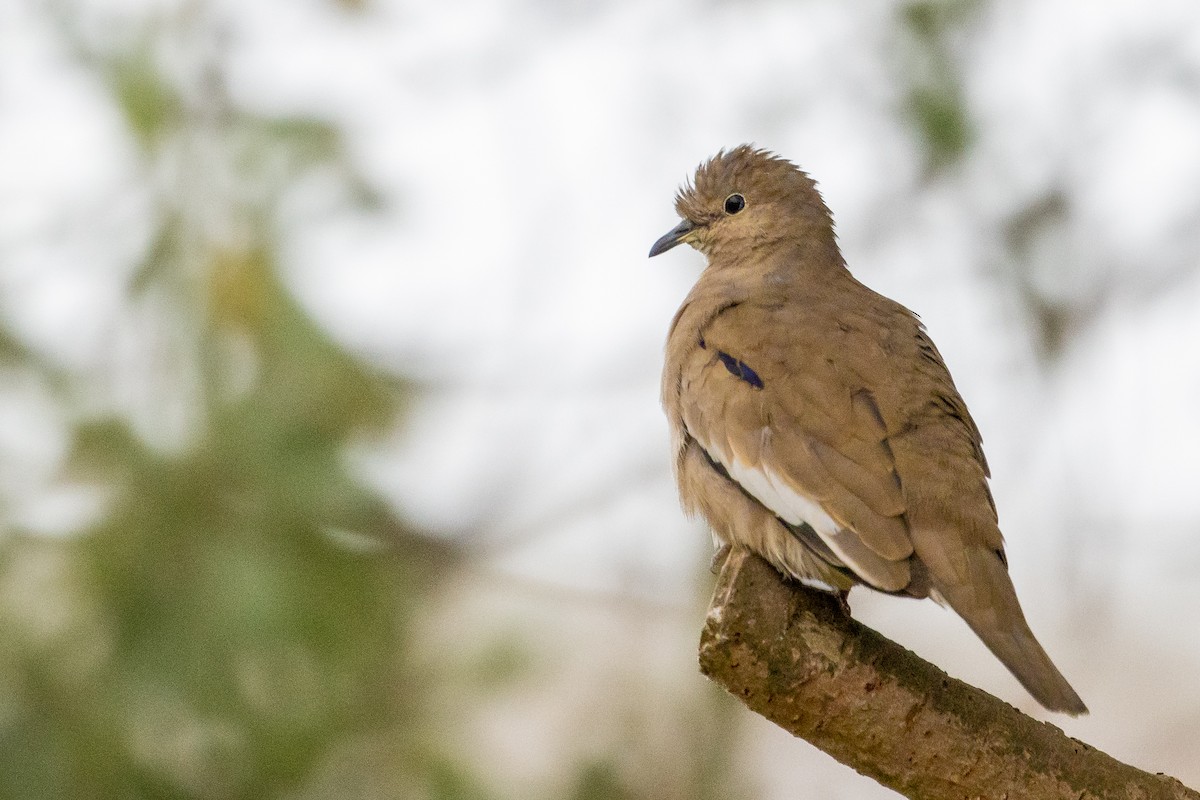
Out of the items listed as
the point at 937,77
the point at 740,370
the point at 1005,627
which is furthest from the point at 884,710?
the point at 937,77

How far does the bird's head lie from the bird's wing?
1113mm

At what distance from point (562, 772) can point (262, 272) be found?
8.55 feet

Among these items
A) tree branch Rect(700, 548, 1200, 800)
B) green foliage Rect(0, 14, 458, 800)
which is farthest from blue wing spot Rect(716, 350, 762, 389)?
green foliage Rect(0, 14, 458, 800)

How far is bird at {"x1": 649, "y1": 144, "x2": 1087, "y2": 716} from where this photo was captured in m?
3.57

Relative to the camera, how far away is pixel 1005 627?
3445mm

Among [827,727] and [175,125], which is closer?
[827,727]

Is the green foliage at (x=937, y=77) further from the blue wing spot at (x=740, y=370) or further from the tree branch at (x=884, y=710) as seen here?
the tree branch at (x=884, y=710)

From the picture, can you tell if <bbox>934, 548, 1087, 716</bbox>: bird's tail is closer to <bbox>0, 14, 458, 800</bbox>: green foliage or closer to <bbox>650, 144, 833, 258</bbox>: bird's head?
<bbox>650, 144, 833, 258</bbox>: bird's head

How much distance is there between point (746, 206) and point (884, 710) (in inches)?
105

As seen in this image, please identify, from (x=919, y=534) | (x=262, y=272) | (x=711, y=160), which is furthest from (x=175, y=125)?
(x=919, y=534)

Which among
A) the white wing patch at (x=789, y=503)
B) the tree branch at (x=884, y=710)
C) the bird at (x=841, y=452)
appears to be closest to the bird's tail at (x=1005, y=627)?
the bird at (x=841, y=452)

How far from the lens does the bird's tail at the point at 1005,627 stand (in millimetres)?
3242

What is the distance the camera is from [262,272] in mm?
6145

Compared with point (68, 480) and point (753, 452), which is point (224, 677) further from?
point (753, 452)
